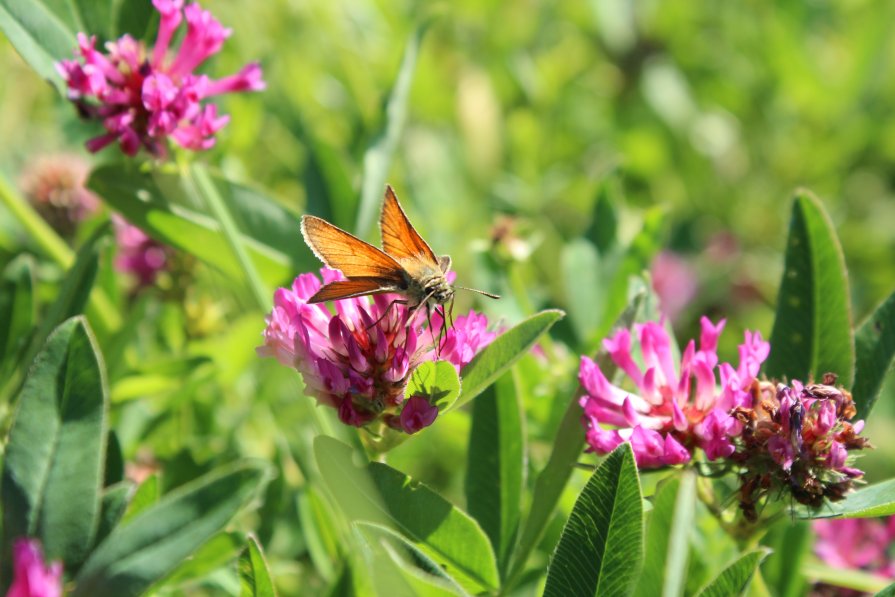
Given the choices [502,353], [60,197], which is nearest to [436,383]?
[502,353]

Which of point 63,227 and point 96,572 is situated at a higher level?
point 63,227

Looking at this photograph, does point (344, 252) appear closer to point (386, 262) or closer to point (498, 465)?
point (386, 262)

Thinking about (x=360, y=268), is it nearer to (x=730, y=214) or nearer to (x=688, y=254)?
(x=688, y=254)

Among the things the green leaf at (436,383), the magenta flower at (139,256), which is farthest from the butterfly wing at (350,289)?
the magenta flower at (139,256)

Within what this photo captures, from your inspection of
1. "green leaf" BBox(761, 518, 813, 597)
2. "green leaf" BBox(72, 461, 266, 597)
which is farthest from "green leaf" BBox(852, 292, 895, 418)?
"green leaf" BBox(72, 461, 266, 597)

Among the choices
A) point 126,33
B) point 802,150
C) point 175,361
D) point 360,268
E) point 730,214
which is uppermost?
point 802,150

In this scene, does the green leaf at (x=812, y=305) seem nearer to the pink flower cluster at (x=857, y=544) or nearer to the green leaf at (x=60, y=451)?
the pink flower cluster at (x=857, y=544)

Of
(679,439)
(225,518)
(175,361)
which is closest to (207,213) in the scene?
(175,361)
